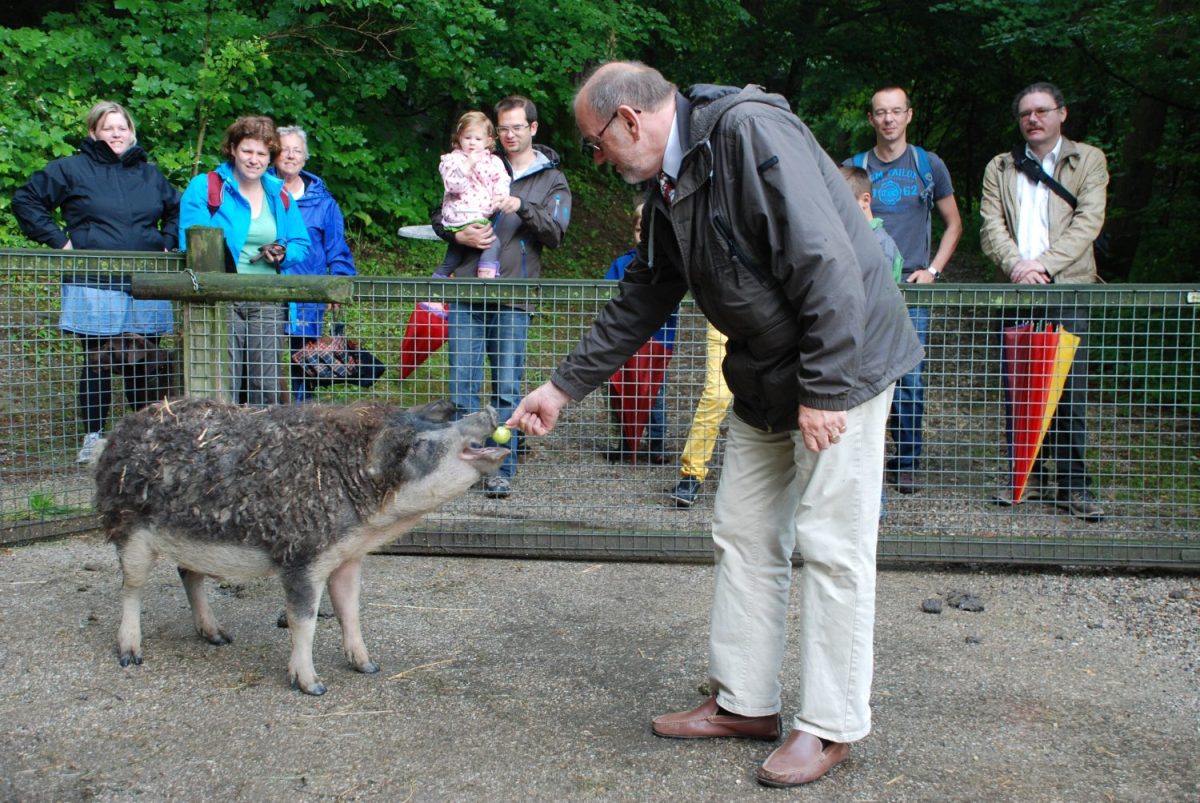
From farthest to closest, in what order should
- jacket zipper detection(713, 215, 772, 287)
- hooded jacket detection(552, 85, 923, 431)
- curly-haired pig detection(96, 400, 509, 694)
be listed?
curly-haired pig detection(96, 400, 509, 694) < jacket zipper detection(713, 215, 772, 287) < hooded jacket detection(552, 85, 923, 431)

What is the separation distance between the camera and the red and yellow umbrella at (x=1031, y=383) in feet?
21.6

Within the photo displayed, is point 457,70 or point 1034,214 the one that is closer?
point 1034,214

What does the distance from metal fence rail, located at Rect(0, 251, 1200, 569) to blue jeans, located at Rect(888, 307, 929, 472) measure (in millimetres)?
142

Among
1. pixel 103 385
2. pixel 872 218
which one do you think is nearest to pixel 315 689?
pixel 103 385

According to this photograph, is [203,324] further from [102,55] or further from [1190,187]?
[1190,187]

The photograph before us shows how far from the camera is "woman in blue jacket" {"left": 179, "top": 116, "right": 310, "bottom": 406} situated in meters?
6.50

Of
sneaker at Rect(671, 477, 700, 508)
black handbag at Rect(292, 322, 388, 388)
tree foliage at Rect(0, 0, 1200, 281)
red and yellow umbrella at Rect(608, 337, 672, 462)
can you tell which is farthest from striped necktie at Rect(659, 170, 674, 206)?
tree foliage at Rect(0, 0, 1200, 281)

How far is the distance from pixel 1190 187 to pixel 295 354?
9.96 metres

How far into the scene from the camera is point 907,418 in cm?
706

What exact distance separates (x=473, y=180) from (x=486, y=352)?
47.3 inches

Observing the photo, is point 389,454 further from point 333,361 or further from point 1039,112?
point 1039,112

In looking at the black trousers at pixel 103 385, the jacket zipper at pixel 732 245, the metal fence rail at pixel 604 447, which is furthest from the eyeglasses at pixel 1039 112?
the black trousers at pixel 103 385

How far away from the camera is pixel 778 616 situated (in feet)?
13.6

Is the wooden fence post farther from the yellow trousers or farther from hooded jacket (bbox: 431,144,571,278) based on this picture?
the yellow trousers
